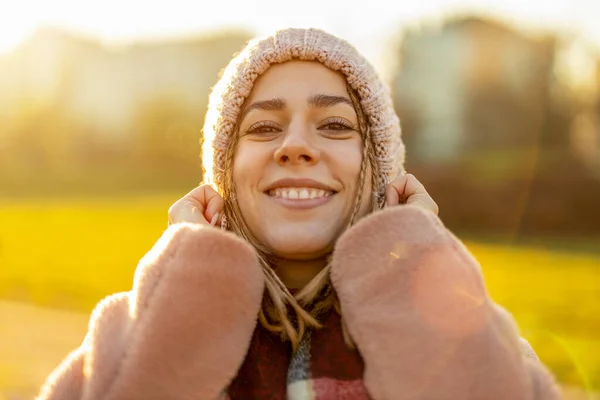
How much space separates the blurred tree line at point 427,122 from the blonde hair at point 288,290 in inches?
739

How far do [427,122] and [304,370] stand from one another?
25971 millimetres

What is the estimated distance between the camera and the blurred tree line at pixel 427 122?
21422mm

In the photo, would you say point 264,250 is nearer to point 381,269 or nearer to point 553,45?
point 381,269

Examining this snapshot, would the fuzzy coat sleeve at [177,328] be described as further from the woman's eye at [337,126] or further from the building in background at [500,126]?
the building in background at [500,126]

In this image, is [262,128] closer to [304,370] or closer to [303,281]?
[303,281]

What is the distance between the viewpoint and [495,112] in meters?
26.7

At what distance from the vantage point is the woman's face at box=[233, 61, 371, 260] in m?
2.56

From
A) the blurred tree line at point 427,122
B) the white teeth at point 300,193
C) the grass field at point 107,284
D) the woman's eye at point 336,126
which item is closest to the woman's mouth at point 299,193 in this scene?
the white teeth at point 300,193

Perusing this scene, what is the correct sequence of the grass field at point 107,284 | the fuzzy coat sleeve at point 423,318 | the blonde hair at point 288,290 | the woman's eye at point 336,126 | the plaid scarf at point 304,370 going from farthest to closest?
the grass field at point 107,284 < the woman's eye at point 336,126 < the blonde hair at point 288,290 < the plaid scarf at point 304,370 < the fuzzy coat sleeve at point 423,318

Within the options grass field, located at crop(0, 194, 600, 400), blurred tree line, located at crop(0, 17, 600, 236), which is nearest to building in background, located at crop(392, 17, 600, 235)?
blurred tree line, located at crop(0, 17, 600, 236)

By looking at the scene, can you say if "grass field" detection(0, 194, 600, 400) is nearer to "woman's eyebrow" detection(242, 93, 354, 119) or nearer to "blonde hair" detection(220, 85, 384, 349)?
"blonde hair" detection(220, 85, 384, 349)

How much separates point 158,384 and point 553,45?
2600 cm

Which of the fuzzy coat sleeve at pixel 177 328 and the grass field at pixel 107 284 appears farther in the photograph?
the grass field at pixel 107 284

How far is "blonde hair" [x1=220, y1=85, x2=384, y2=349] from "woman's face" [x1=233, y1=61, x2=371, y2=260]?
0.11 ft
